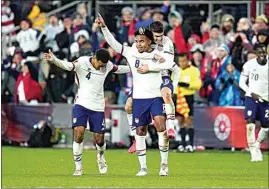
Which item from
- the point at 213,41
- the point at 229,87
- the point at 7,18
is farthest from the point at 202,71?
the point at 7,18

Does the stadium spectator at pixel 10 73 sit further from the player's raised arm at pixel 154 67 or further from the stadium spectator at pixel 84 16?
the player's raised arm at pixel 154 67

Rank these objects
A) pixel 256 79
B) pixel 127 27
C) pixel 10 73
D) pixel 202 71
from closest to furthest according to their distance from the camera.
Answer: pixel 256 79 → pixel 202 71 → pixel 127 27 → pixel 10 73

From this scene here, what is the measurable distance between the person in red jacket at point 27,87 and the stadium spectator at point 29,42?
1.12 meters

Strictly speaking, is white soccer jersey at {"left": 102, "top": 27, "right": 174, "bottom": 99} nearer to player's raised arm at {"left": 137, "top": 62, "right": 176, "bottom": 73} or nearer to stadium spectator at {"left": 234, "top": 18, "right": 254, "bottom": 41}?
player's raised arm at {"left": 137, "top": 62, "right": 176, "bottom": 73}

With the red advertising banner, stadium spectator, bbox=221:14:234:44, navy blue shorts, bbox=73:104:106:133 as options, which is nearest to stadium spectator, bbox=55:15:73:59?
stadium spectator, bbox=221:14:234:44

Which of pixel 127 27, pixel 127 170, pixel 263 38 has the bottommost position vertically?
pixel 127 170

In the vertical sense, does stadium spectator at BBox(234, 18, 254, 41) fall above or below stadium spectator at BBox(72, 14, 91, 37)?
below

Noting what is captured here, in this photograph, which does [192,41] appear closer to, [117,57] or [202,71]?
[202,71]

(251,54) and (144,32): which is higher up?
(144,32)

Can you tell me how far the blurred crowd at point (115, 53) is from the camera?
26406 mm

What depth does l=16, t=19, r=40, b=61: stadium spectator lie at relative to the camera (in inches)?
1170

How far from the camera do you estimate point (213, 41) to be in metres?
27.8

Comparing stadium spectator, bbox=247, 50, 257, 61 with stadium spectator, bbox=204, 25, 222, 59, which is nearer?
stadium spectator, bbox=247, 50, 257, 61

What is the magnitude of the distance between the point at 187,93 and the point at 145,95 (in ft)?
28.6
